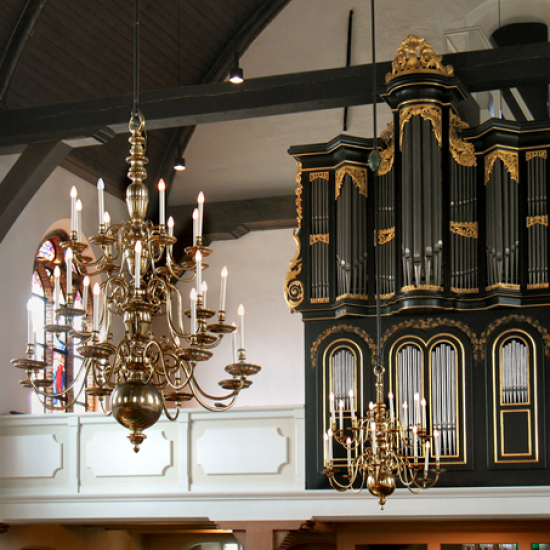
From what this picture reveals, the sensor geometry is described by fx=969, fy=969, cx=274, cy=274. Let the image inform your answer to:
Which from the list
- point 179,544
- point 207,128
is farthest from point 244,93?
point 179,544

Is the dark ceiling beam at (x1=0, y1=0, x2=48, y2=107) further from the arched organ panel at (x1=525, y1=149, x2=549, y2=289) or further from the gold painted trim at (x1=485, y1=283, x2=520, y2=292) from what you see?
the gold painted trim at (x1=485, y1=283, x2=520, y2=292)

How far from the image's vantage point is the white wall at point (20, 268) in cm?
1255

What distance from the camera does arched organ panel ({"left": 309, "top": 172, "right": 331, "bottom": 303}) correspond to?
11571 millimetres

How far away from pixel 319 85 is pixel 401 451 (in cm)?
426

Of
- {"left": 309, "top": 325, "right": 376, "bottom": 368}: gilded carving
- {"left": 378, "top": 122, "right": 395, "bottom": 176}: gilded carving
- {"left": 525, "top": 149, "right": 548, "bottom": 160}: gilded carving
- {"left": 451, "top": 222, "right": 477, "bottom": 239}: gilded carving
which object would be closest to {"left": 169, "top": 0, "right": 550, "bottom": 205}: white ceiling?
{"left": 378, "top": 122, "right": 395, "bottom": 176}: gilded carving

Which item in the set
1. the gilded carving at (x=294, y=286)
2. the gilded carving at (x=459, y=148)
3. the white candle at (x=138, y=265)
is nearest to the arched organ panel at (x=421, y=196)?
the gilded carving at (x=459, y=148)

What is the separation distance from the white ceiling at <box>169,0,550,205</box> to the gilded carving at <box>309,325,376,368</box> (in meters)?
4.18

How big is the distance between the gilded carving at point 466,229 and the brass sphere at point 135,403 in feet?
20.8

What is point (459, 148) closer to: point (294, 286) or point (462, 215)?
point (462, 215)

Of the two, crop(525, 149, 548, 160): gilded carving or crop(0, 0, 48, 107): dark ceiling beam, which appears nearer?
crop(525, 149, 548, 160): gilded carving

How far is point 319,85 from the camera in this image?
11172mm

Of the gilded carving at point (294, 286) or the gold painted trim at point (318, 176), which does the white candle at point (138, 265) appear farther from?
the gold painted trim at point (318, 176)

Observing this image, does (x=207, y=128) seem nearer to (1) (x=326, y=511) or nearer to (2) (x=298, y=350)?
(2) (x=298, y=350)

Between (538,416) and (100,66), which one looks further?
(100,66)
